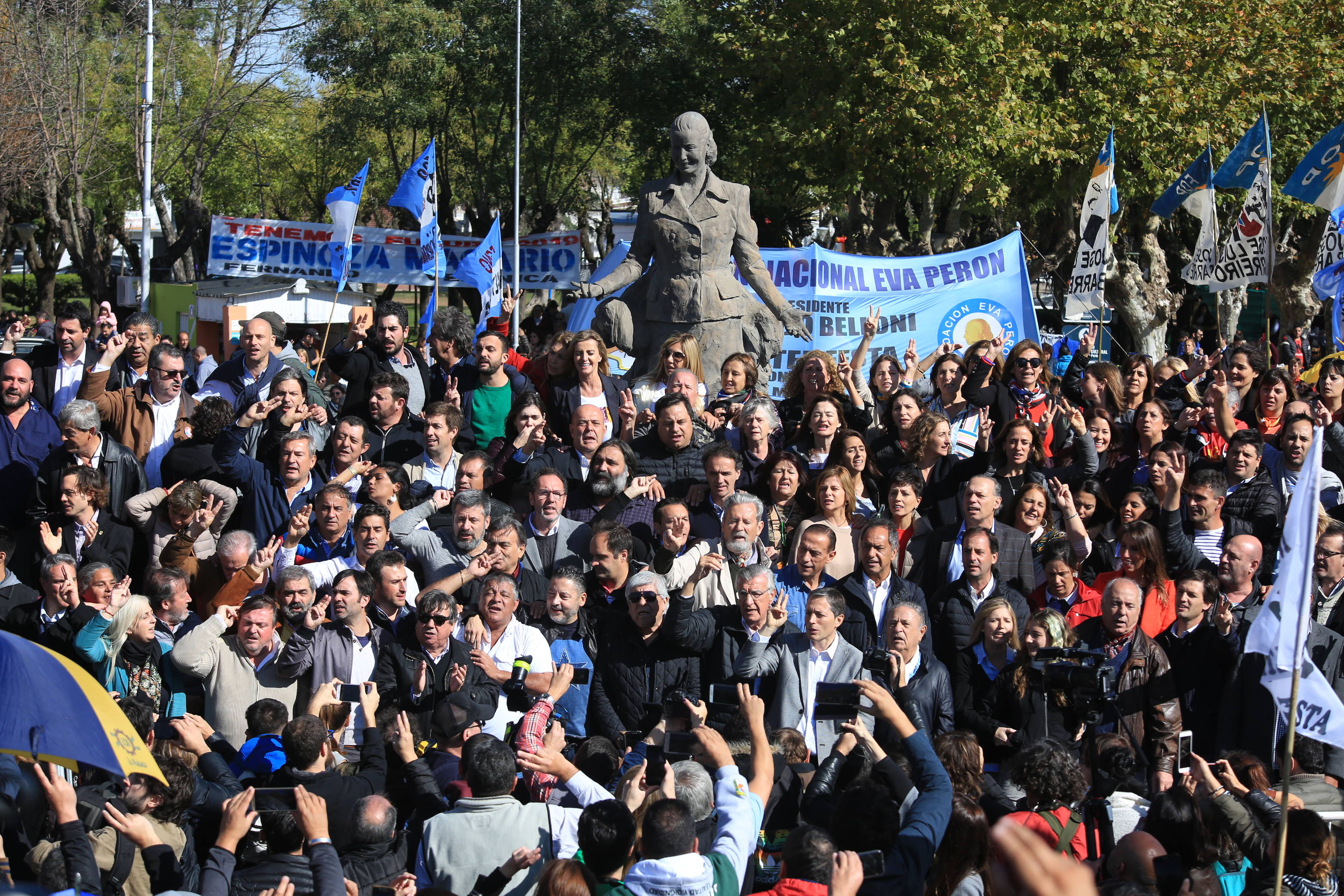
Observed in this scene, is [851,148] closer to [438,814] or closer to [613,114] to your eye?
[613,114]

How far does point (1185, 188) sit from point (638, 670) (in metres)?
9.98

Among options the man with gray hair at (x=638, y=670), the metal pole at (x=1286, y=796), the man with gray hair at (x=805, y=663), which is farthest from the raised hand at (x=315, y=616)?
the metal pole at (x=1286, y=796)

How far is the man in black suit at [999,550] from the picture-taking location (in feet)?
23.3

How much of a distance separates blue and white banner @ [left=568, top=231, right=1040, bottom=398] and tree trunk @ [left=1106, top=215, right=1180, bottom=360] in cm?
1505

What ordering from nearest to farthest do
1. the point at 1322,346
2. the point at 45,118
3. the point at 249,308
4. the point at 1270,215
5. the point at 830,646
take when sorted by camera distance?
the point at 830,646
the point at 1270,215
the point at 249,308
the point at 1322,346
the point at 45,118

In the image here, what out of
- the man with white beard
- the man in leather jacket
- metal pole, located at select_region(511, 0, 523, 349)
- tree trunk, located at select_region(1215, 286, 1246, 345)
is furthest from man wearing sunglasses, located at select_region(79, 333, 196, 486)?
tree trunk, located at select_region(1215, 286, 1246, 345)

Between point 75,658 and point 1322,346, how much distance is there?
24.5 meters

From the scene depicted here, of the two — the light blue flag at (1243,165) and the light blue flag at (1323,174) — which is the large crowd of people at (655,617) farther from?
the light blue flag at (1243,165)

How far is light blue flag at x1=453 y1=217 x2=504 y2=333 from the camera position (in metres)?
13.9

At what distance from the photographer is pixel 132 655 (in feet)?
20.1

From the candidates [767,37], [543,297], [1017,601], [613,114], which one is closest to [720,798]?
[1017,601]

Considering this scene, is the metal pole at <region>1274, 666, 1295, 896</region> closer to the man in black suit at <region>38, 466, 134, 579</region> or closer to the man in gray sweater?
the man in gray sweater

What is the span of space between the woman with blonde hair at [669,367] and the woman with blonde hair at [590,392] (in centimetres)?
20

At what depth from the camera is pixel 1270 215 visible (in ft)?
37.2
